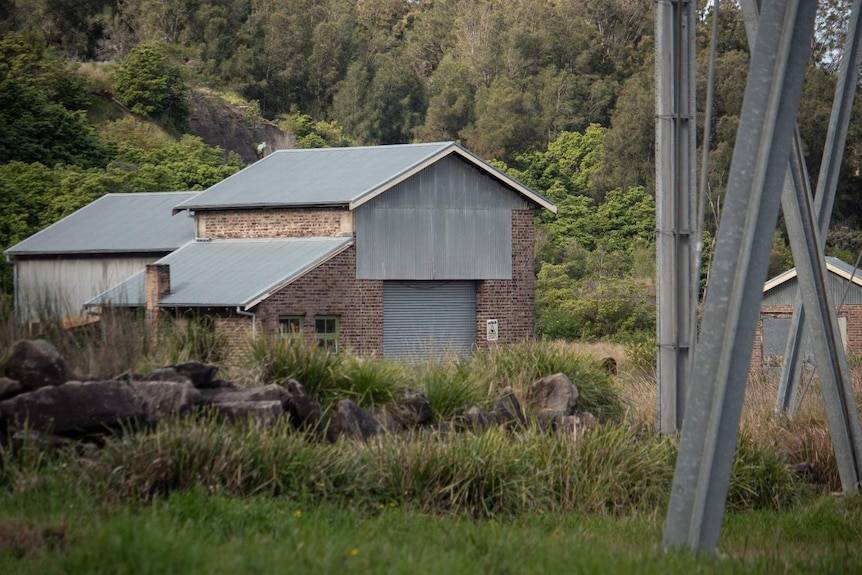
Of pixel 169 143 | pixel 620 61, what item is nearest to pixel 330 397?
pixel 169 143

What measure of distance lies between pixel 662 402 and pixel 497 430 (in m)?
2.67

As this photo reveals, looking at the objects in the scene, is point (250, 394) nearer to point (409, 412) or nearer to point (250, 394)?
point (250, 394)

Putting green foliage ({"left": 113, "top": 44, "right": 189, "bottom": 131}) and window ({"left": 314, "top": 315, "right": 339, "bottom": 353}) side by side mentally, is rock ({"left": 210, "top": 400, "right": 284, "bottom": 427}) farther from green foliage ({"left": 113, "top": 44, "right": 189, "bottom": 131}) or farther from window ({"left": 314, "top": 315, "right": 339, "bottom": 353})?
green foliage ({"left": 113, "top": 44, "right": 189, "bottom": 131})

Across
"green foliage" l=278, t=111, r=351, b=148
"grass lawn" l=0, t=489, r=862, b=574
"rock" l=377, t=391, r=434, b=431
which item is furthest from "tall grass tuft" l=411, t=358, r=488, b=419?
"green foliage" l=278, t=111, r=351, b=148

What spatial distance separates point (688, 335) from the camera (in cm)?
1475

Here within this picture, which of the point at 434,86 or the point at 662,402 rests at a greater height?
the point at 434,86

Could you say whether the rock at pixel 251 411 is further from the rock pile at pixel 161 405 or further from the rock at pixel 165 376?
the rock at pixel 165 376

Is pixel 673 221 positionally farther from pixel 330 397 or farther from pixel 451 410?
pixel 330 397

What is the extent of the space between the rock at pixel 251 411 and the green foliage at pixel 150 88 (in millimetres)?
59869

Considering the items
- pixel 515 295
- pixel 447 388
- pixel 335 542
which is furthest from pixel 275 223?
pixel 335 542

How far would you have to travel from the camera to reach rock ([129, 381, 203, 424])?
1116 cm

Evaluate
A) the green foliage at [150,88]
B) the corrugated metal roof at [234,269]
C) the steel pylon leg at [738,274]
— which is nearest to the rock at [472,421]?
the steel pylon leg at [738,274]

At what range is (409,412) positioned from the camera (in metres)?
14.0

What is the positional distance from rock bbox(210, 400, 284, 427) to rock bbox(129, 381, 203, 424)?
0.81ft
